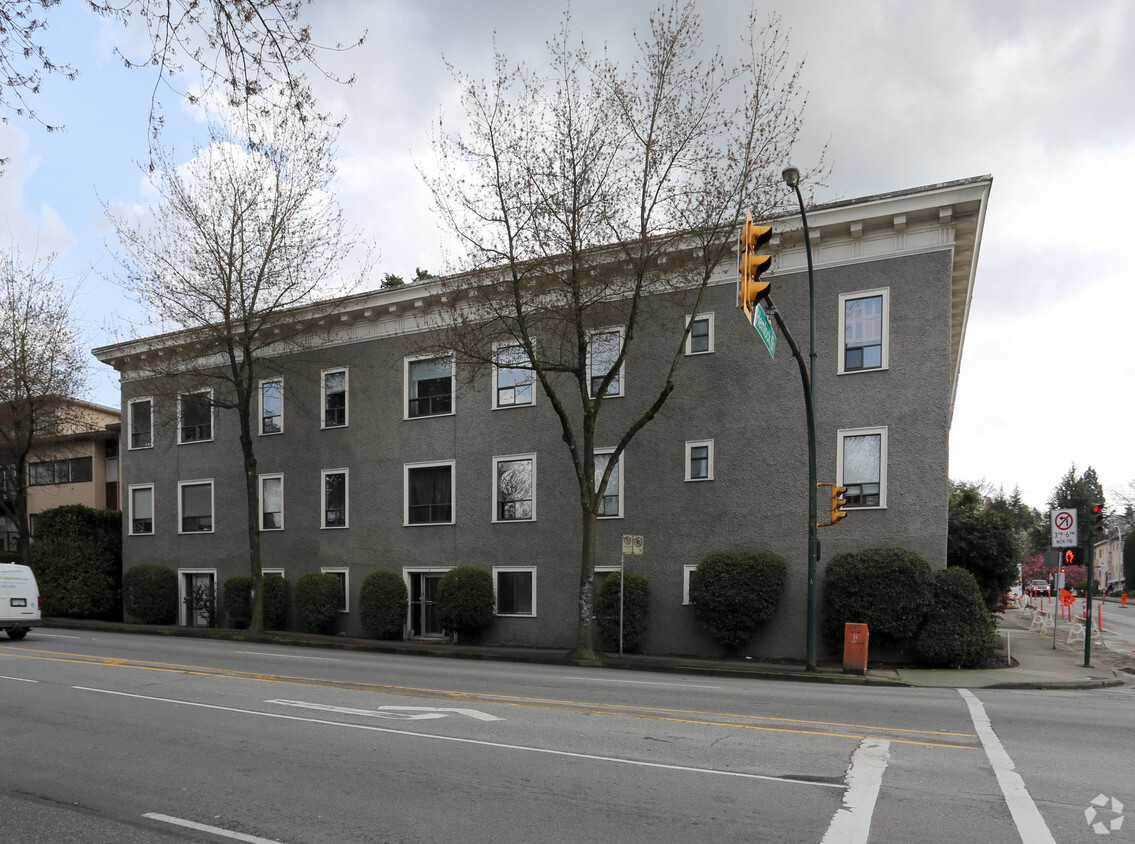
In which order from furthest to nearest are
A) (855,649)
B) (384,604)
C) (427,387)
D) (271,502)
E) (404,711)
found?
(271,502), (427,387), (384,604), (855,649), (404,711)

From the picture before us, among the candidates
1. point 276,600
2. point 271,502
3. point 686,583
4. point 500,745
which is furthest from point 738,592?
point 271,502

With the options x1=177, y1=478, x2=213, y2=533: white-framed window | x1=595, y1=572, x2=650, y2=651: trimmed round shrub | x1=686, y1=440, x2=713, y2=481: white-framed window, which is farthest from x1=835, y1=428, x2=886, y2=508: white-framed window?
x1=177, y1=478, x2=213, y2=533: white-framed window

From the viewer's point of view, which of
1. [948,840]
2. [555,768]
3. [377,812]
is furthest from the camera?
[555,768]

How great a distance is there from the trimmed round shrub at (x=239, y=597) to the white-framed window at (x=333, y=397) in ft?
18.1

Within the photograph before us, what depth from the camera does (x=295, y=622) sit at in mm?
28656

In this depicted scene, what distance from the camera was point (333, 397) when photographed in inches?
1141

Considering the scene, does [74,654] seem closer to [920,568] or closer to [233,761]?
[233,761]

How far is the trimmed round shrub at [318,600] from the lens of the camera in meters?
27.3

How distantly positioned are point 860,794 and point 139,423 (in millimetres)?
32727

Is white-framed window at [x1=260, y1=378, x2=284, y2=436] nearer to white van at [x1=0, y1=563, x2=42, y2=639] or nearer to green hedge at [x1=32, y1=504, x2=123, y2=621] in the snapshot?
white van at [x1=0, y1=563, x2=42, y2=639]

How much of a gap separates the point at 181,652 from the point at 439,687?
8861mm

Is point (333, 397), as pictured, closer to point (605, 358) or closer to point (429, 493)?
point (429, 493)

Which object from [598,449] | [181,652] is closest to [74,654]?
[181,652]

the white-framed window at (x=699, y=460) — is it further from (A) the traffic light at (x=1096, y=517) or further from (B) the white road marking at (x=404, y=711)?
(B) the white road marking at (x=404, y=711)
